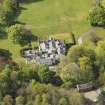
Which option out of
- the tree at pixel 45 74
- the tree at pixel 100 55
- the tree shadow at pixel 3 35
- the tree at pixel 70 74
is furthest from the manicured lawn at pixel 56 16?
the tree at pixel 70 74

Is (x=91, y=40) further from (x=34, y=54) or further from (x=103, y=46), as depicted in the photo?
(x=34, y=54)

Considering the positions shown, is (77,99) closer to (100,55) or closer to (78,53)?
(78,53)

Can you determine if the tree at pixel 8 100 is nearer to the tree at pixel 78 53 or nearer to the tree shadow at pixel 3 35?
the tree at pixel 78 53

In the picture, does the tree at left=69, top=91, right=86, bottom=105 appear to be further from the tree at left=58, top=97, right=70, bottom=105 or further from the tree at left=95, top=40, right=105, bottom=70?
the tree at left=95, top=40, right=105, bottom=70

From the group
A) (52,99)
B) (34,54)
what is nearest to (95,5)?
(34,54)

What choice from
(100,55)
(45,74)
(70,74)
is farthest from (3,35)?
(100,55)

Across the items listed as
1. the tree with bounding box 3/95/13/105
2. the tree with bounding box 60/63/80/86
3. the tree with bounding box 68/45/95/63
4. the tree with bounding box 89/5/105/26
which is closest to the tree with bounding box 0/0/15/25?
the tree with bounding box 89/5/105/26
